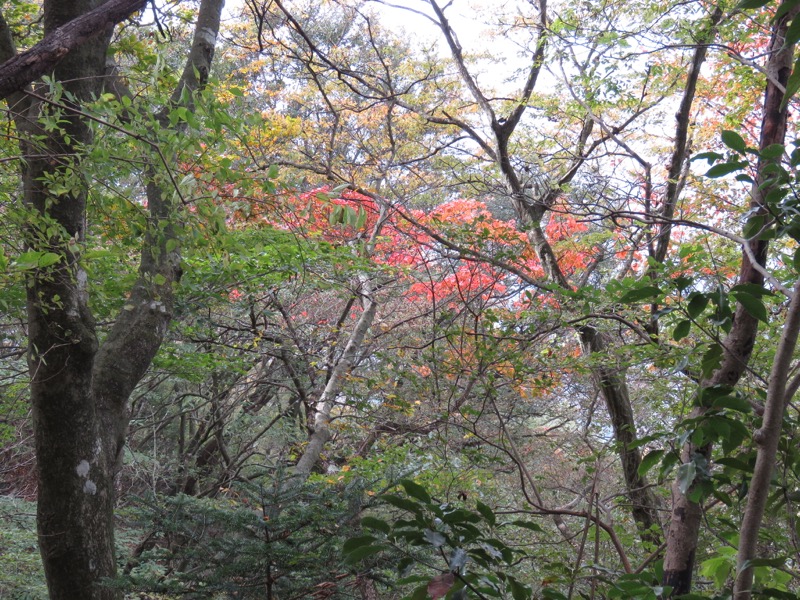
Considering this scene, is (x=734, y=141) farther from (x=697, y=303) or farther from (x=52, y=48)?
(x=52, y=48)

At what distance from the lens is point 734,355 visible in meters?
1.30

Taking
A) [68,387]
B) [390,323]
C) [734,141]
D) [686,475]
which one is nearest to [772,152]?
[734,141]

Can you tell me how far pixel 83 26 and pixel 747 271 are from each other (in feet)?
5.64

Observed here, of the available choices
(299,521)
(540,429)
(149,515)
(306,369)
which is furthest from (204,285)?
(540,429)

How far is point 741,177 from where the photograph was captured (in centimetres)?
118

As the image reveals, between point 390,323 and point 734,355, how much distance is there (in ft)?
22.9

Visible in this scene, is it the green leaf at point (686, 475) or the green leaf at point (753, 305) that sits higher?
the green leaf at point (753, 305)

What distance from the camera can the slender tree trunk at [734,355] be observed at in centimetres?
135

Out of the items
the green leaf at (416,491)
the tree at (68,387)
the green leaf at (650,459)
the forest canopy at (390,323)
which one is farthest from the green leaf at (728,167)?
the tree at (68,387)

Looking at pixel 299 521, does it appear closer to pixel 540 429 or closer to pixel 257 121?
pixel 257 121

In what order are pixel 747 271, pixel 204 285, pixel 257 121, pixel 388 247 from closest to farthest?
pixel 747 271
pixel 257 121
pixel 204 285
pixel 388 247

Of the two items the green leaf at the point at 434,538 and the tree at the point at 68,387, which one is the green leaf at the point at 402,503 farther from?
the tree at the point at 68,387

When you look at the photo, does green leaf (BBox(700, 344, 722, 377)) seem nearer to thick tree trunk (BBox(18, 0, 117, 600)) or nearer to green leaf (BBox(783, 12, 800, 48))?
green leaf (BBox(783, 12, 800, 48))

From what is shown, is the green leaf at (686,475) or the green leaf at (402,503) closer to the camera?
the green leaf at (402,503)
